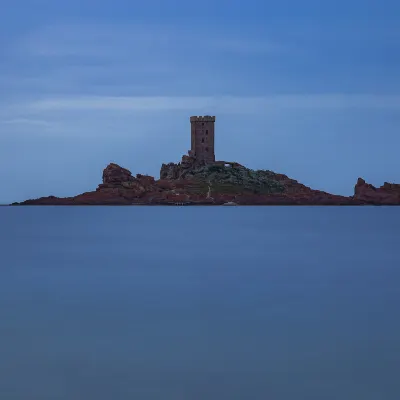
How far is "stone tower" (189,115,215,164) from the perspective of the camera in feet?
556

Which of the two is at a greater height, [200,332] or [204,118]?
[204,118]

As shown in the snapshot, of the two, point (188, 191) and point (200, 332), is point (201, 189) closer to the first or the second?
point (188, 191)

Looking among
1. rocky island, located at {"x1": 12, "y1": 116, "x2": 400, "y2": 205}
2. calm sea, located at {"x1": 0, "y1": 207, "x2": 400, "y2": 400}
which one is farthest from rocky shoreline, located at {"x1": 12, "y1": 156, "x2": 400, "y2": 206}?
Answer: calm sea, located at {"x1": 0, "y1": 207, "x2": 400, "y2": 400}

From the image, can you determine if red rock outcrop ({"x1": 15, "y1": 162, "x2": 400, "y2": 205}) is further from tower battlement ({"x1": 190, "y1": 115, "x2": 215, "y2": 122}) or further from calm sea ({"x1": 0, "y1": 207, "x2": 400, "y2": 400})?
calm sea ({"x1": 0, "y1": 207, "x2": 400, "y2": 400})

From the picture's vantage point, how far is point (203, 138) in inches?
6713

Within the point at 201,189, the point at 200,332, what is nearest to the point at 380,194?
the point at 201,189

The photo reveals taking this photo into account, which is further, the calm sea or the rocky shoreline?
the rocky shoreline

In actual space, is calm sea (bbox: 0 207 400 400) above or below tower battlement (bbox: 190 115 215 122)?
below

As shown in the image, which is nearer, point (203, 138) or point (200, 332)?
point (200, 332)

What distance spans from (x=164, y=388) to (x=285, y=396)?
2455mm

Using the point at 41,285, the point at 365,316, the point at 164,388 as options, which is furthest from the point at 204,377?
the point at 41,285

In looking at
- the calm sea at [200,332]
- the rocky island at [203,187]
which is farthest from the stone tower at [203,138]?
the calm sea at [200,332]

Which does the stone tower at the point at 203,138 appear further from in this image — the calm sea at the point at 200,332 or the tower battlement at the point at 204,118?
the calm sea at the point at 200,332

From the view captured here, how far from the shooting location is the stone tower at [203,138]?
16950 centimetres
